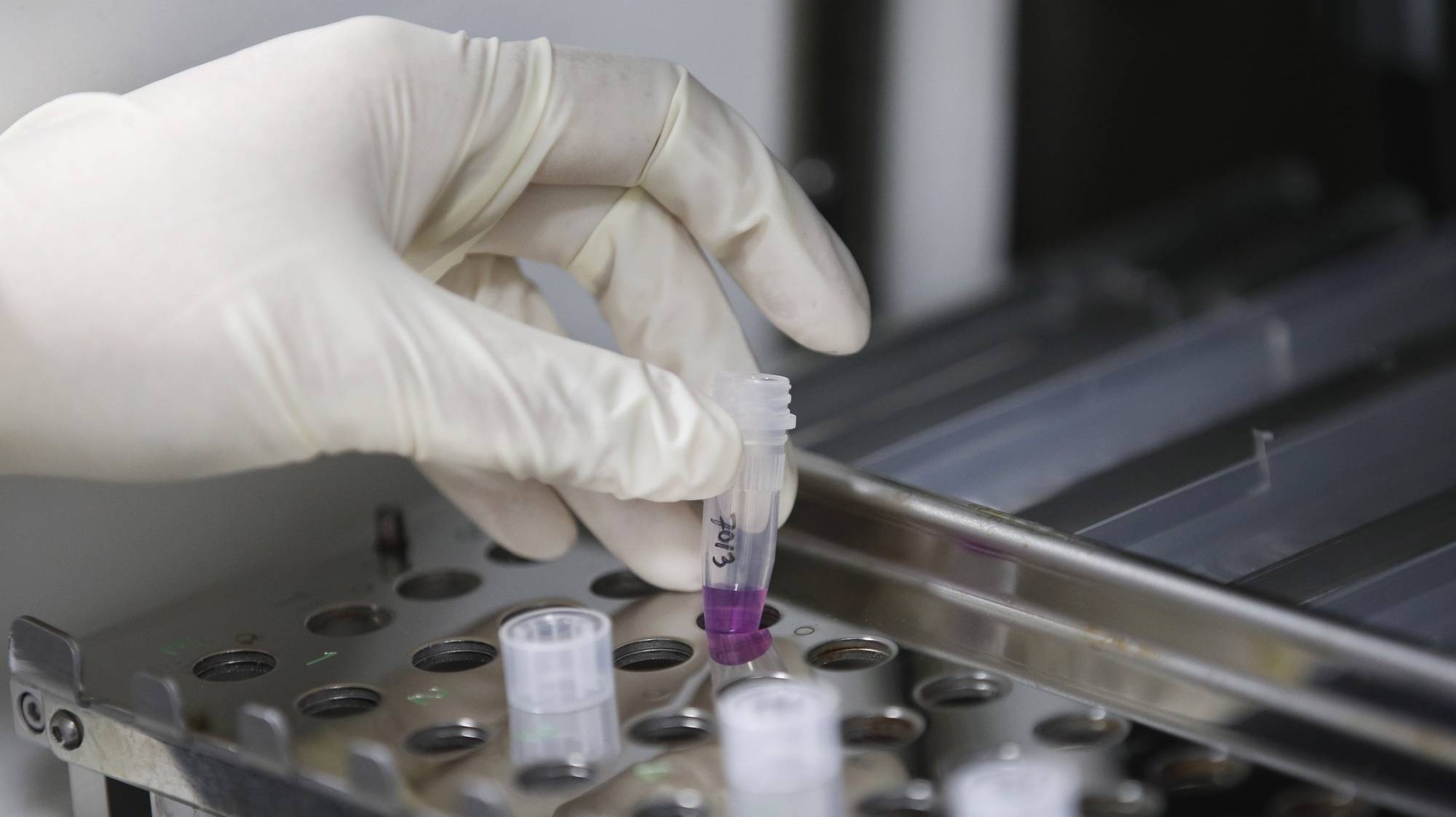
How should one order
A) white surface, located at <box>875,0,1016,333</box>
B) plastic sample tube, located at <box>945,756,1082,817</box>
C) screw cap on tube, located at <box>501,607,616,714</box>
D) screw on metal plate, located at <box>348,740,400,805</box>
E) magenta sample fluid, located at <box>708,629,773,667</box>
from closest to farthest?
plastic sample tube, located at <box>945,756,1082,817</box> < screw on metal plate, located at <box>348,740,400,805</box> < screw cap on tube, located at <box>501,607,616,714</box> < magenta sample fluid, located at <box>708,629,773,667</box> < white surface, located at <box>875,0,1016,333</box>

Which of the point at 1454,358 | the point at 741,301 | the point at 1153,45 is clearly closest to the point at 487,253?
the point at 741,301

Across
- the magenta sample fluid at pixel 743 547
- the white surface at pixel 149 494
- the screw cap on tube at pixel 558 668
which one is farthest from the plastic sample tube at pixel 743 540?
the white surface at pixel 149 494

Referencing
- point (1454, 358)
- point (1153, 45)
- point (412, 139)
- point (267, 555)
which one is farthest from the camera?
point (1153, 45)

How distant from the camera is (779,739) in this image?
953 mm

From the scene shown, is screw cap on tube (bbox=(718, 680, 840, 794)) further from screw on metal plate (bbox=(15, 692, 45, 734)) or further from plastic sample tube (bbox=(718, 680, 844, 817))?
screw on metal plate (bbox=(15, 692, 45, 734))

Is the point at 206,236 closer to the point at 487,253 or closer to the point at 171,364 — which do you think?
the point at 171,364

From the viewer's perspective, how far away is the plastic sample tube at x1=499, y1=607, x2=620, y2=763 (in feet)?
3.52

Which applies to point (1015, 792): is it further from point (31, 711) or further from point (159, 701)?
point (31, 711)

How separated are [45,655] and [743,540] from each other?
21.4 inches

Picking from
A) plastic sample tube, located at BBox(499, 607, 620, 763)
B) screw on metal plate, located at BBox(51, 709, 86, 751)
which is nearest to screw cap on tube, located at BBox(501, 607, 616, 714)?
plastic sample tube, located at BBox(499, 607, 620, 763)

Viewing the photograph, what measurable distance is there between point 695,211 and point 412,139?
0.25 meters

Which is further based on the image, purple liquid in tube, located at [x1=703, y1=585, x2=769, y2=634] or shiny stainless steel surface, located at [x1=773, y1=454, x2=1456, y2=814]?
purple liquid in tube, located at [x1=703, y1=585, x2=769, y2=634]

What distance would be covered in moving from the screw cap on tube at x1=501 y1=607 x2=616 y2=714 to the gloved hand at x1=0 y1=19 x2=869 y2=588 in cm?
12

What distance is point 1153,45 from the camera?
2.71 m
